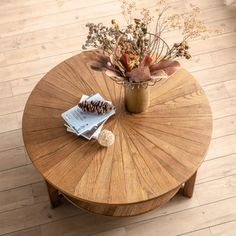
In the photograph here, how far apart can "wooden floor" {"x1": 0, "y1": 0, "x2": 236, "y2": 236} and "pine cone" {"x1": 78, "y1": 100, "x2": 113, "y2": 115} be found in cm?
54

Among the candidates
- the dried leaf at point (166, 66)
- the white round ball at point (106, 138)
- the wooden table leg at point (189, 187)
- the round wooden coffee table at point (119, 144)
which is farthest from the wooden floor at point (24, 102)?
the dried leaf at point (166, 66)

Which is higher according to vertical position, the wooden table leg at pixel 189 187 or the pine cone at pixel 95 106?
the pine cone at pixel 95 106

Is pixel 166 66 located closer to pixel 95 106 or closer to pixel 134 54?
pixel 134 54

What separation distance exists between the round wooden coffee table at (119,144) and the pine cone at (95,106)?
0.06 metres

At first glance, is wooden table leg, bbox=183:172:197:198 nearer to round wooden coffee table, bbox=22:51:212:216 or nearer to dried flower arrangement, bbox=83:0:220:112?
round wooden coffee table, bbox=22:51:212:216

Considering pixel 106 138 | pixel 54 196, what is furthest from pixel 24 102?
pixel 106 138

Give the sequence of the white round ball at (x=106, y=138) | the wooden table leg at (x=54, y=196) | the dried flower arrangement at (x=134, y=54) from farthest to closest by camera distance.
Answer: the wooden table leg at (x=54, y=196) < the white round ball at (x=106, y=138) < the dried flower arrangement at (x=134, y=54)

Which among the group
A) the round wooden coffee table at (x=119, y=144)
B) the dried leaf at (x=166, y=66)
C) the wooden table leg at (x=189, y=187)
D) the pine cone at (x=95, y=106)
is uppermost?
the dried leaf at (x=166, y=66)

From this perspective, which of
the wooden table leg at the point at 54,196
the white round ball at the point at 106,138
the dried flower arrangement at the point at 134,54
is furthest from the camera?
the wooden table leg at the point at 54,196

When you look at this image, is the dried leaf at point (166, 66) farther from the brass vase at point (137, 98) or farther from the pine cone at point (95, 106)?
the pine cone at point (95, 106)

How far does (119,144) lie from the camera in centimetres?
178

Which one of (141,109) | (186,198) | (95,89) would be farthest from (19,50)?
(186,198)

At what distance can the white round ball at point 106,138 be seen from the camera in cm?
175

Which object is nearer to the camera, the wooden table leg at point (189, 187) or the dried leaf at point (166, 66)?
the dried leaf at point (166, 66)
